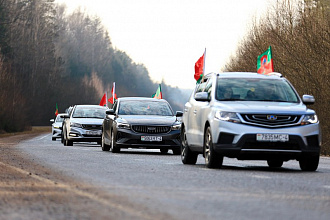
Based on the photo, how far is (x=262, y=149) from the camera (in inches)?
596


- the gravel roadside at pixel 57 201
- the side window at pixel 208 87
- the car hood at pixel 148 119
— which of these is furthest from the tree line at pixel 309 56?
the gravel roadside at pixel 57 201

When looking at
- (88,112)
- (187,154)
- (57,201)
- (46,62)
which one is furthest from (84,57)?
(57,201)

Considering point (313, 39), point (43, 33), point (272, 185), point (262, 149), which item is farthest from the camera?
point (43, 33)

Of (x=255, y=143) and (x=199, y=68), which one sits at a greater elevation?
(x=199, y=68)

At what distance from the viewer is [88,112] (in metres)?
33.5

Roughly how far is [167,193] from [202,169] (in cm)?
527

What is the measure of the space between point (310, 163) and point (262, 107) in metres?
1.44

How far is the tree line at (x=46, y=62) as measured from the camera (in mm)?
75500

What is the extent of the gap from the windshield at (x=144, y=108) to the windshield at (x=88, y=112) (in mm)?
7759

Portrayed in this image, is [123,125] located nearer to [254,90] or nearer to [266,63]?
[254,90]

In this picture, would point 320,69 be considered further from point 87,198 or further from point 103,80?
point 103,80

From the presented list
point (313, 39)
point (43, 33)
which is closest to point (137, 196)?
point (313, 39)

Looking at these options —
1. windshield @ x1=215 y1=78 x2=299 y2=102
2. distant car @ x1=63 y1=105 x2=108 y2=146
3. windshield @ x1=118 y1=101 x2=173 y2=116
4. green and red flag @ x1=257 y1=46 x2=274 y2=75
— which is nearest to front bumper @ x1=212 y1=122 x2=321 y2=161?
windshield @ x1=215 y1=78 x2=299 y2=102

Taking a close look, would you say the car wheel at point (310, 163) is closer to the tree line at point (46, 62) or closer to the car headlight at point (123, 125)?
the car headlight at point (123, 125)
